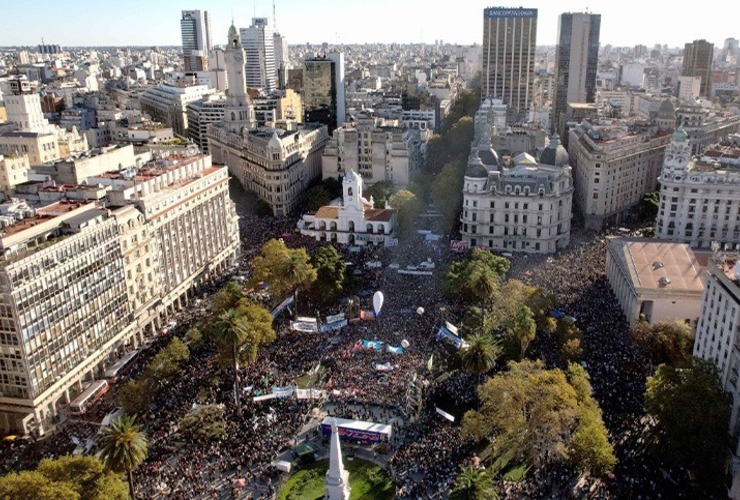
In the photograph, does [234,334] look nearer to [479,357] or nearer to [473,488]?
[479,357]

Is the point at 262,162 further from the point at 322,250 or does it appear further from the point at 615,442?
the point at 615,442

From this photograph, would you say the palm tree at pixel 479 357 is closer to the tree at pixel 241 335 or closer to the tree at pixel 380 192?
the tree at pixel 241 335

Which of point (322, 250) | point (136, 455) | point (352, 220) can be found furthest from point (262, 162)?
point (136, 455)

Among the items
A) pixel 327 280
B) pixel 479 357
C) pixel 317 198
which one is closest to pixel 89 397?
pixel 327 280

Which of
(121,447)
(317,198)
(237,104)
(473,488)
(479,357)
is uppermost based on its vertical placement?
(237,104)

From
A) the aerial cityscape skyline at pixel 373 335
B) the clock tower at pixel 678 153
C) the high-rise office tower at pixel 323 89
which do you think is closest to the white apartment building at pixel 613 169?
the aerial cityscape skyline at pixel 373 335

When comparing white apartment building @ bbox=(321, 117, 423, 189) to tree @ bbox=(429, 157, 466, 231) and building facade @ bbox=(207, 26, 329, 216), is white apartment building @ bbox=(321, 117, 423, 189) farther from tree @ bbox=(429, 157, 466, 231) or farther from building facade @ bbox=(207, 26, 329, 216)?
tree @ bbox=(429, 157, 466, 231)
